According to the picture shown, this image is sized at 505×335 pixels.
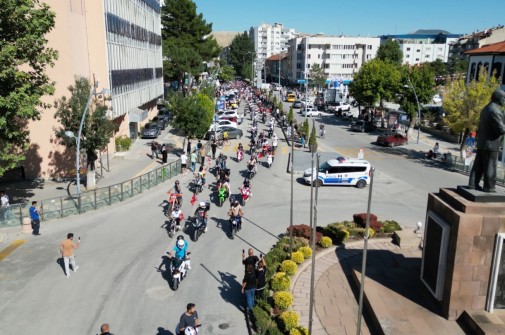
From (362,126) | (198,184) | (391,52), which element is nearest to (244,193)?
(198,184)

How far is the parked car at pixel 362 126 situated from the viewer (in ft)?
168

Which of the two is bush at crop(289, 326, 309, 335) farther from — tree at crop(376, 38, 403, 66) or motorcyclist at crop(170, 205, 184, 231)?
tree at crop(376, 38, 403, 66)

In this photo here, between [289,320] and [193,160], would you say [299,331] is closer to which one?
[289,320]

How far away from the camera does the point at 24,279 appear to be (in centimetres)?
1448

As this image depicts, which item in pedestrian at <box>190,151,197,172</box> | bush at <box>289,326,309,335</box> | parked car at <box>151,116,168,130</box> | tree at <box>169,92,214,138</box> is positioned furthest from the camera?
parked car at <box>151,116,168,130</box>

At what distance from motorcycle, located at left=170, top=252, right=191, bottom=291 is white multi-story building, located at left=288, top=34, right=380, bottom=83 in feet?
332

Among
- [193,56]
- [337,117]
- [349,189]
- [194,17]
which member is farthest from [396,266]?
[194,17]

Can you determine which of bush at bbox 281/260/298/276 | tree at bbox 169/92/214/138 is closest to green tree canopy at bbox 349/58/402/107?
tree at bbox 169/92/214/138

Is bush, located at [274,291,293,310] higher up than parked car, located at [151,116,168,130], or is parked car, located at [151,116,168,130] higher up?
parked car, located at [151,116,168,130]

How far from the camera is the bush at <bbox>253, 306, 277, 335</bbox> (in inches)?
438

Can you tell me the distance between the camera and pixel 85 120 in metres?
24.1

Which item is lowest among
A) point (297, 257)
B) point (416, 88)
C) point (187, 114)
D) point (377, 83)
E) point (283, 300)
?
point (297, 257)

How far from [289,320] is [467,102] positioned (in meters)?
26.7

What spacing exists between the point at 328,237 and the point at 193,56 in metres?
53.4
